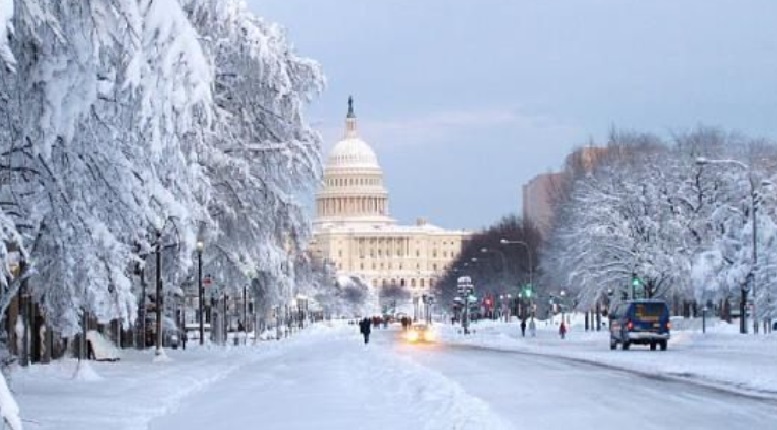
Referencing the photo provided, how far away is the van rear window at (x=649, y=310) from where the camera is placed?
185 feet

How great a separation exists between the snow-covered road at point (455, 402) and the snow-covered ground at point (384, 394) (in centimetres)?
2

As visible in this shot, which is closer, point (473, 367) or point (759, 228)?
point (473, 367)

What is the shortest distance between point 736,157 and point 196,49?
3388 inches

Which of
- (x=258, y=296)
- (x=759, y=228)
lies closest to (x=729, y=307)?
(x=759, y=228)

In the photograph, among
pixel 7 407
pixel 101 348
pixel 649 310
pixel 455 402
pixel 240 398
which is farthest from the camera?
pixel 649 310

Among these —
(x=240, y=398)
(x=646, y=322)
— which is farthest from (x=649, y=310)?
(x=240, y=398)

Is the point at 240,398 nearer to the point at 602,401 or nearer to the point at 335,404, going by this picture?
the point at 335,404

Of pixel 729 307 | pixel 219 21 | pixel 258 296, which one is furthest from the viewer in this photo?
pixel 729 307

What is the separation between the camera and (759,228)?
7600 cm

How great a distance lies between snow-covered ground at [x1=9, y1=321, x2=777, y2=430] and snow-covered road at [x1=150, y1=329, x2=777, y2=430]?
2 cm

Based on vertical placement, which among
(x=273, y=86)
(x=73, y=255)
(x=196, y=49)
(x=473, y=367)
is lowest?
(x=473, y=367)

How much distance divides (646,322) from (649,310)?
2.29 feet

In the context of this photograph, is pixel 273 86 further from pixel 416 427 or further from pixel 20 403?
pixel 416 427

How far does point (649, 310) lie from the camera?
57.0 meters
